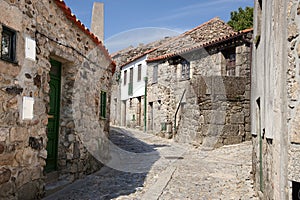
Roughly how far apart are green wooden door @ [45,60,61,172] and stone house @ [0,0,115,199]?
17 millimetres

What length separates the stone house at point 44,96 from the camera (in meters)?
3.20

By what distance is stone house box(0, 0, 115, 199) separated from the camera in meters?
3.20

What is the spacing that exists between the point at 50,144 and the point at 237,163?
4.66 meters

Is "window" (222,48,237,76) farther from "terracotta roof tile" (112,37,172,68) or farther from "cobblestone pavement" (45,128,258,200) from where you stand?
"terracotta roof tile" (112,37,172,68)

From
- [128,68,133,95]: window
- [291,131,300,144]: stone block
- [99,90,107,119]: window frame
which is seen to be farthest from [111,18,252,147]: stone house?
[291,131,300,144]: stone block

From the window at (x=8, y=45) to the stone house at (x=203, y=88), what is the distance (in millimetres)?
7432

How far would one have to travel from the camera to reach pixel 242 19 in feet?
57.8

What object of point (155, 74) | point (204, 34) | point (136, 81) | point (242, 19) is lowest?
point (136, 81)

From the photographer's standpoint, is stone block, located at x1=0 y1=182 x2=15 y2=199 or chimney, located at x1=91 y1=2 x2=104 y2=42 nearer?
stone block, located at x1=0 y1=182 x2=15 y2=199

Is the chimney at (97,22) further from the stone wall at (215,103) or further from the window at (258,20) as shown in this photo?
the window at (258,20)

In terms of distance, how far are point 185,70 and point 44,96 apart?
35.9 ft

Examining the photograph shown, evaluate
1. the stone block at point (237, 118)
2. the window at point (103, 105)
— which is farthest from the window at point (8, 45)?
the stone block at point (237, 118)

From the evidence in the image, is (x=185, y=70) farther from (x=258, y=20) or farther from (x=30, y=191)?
(x=30, y=191)

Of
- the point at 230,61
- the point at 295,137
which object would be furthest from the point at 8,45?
the point at 230,61
